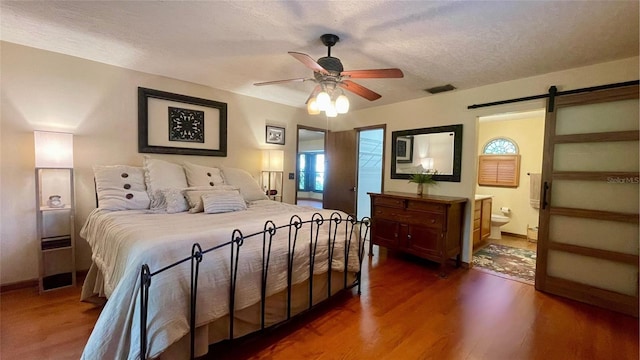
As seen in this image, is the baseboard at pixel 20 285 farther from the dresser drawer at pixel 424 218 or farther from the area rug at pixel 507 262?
the area rug at pixel 507 262

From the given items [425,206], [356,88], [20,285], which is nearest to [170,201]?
[20,285]

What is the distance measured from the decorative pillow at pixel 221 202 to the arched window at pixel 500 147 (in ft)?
16.6

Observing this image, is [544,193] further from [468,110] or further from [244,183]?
[244,183]

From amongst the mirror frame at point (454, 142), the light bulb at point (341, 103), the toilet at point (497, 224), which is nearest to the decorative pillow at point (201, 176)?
the light bulb at point (341, 103)

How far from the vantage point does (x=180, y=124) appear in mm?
3453

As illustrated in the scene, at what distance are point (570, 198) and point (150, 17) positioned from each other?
416 centimetres

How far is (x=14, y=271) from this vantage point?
259cm

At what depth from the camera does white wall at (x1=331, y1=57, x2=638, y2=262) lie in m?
2.64

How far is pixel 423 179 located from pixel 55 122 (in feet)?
14.0

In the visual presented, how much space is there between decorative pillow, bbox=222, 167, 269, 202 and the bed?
2.43 feet

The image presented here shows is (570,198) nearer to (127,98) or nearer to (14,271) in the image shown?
(127,98)

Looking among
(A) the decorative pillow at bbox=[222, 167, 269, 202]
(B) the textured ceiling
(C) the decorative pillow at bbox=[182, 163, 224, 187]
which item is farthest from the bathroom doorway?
(C) the decorative pillow at bbox=[182, 163, 224, 187]

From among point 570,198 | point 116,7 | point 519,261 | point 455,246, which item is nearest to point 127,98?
point 116,7

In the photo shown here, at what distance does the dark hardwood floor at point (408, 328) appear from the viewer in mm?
1827
